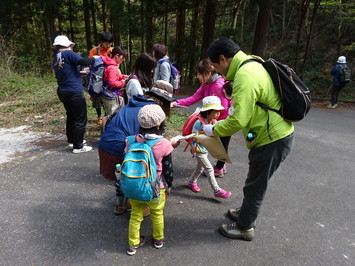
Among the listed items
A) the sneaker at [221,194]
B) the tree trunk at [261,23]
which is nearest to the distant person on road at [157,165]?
the sneaker at [221,194]

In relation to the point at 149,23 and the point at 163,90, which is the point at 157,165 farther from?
the point at 149,23

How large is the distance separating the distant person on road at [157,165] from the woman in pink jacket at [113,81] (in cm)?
210

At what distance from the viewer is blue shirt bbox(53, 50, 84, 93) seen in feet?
12.8

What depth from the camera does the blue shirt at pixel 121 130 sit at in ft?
8.18

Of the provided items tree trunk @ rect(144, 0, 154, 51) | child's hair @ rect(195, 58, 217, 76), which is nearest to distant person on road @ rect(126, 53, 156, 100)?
child's hair @ rect(195, 58, 217, 76)

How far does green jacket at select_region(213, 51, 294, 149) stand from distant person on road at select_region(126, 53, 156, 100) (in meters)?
1.58

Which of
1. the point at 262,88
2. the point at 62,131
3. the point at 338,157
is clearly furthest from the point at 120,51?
the point at 338,157

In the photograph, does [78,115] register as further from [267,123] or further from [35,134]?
[267,123]

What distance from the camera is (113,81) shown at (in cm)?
442

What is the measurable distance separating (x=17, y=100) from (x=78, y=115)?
4734mm

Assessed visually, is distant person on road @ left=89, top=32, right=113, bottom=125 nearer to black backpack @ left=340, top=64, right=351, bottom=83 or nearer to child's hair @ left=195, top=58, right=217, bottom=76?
child's hair @ left=195, top=58, right=217, bottom=76

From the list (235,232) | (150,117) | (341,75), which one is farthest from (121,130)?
(341,75)

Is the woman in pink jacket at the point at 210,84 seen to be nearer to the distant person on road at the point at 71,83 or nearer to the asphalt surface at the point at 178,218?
the asphalt surface at the point at 178,218

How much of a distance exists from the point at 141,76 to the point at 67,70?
50.1 inches
